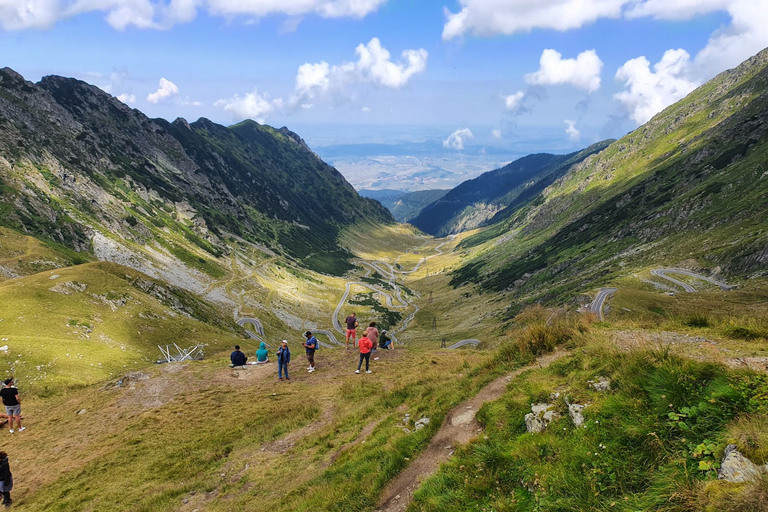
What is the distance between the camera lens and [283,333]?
10388 centimetres

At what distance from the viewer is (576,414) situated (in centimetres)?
961

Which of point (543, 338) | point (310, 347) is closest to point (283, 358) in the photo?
point (310, 347)

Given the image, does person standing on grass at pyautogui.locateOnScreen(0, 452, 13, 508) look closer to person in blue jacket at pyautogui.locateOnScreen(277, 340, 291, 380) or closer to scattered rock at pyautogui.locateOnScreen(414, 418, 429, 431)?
person in blue jacket at pyautogui.locateOnScreen(277, 340, 291, 380)

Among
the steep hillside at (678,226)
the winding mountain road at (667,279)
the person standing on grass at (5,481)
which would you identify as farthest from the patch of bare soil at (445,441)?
the steep hillside at (678,226)

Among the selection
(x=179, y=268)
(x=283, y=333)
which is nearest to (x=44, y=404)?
(x=283, y=333)

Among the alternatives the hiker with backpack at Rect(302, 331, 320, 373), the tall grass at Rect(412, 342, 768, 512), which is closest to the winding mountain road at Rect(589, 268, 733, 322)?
the hiker with backpack at Rect(302, 331, 320, 373)

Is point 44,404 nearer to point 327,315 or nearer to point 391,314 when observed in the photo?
point 327,315

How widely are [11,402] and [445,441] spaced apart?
27211 millimetres

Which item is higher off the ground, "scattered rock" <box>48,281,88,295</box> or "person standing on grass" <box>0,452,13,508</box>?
"scattered rock" <box>48,281,88,295</box>

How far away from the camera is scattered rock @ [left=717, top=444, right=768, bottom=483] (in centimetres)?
572

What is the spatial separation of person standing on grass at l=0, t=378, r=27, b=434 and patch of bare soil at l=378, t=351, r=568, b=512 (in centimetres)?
2551

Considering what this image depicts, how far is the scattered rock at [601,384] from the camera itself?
10.1 m

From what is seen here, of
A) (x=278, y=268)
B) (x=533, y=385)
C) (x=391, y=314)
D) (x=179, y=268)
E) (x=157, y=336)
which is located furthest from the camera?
(x=278, y=268)

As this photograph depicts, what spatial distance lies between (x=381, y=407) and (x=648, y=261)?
4623 inches
